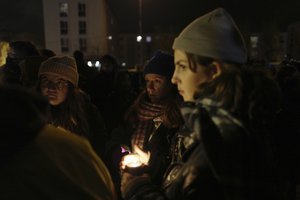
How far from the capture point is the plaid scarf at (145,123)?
3.43 meters

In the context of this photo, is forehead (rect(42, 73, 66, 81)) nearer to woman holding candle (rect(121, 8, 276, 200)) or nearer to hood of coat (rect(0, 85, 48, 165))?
woman holding candle (rect(121, 8, 276, 200))

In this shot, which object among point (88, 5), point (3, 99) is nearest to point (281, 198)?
point (3, 99)

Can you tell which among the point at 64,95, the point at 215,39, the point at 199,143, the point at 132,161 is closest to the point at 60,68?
the point at 64,95

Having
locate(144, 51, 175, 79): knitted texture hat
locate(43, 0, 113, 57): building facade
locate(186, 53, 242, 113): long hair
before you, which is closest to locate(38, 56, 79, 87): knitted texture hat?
locate(144, 51, 175, 79): knitted texture hat

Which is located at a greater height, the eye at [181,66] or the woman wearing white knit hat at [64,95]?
the eye at [181,66]

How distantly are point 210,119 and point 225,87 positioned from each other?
0.61 feet

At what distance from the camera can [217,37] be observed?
6.63 ft

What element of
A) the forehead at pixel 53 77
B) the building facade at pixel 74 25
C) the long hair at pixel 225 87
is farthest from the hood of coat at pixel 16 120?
the building facade at pixel 74 25

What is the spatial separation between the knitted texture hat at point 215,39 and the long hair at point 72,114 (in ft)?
5.92

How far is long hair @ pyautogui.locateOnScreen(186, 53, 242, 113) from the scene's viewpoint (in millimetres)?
1787

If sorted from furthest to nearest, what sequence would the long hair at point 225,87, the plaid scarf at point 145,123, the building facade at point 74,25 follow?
the building facade at point 74,25 < the plaid scarf at point 145,123 < the long hair at point 225,87

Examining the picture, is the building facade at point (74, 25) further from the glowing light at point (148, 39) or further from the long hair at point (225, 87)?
the long hair at point (225, 87)

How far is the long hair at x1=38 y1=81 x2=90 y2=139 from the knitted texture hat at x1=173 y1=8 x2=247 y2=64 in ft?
5.92

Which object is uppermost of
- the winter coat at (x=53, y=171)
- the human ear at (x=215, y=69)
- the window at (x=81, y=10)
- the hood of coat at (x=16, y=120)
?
the window at (x=81, y=10)
